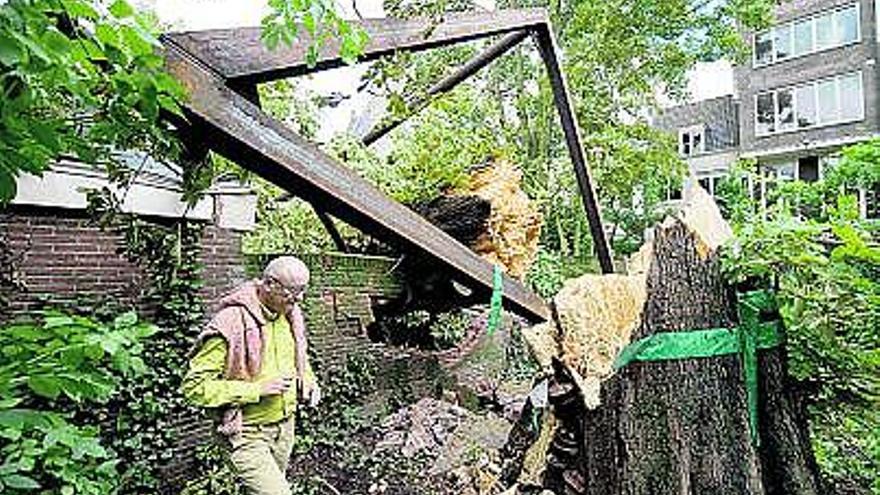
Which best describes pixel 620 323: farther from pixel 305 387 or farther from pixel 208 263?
pixel 208 263

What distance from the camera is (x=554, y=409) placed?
312 centimetres

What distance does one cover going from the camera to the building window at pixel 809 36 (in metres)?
25.4

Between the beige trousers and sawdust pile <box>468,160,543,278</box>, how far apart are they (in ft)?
7.79

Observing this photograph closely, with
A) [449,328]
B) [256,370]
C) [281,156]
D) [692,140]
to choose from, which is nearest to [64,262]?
[256,370]

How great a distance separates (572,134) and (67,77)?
4.60 m

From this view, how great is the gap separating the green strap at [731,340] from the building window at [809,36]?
→ 25.5m

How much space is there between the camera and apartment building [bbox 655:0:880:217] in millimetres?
25188

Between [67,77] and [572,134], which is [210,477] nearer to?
[572,134]

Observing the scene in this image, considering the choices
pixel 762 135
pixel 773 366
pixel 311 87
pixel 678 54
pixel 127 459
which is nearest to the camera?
pixel 773 366

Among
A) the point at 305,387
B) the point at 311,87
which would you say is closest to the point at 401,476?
the point at 305,387

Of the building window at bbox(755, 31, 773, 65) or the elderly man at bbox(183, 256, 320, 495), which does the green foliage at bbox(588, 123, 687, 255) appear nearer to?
the elderly man at bbox(183, 256, 320, 495)

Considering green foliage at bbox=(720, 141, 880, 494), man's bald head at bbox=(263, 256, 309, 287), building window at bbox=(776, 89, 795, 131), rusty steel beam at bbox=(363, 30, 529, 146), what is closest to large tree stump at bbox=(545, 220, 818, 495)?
green foliage at bbox=(720, 141, 880, 494)

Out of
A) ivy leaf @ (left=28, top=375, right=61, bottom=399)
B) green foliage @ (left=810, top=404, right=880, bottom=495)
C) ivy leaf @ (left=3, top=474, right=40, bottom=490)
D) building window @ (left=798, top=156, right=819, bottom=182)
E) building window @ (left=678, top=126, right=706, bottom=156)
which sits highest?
building window @ (left=678, top=126, right=706, bottom=156)

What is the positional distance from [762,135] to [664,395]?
94.0 ft
